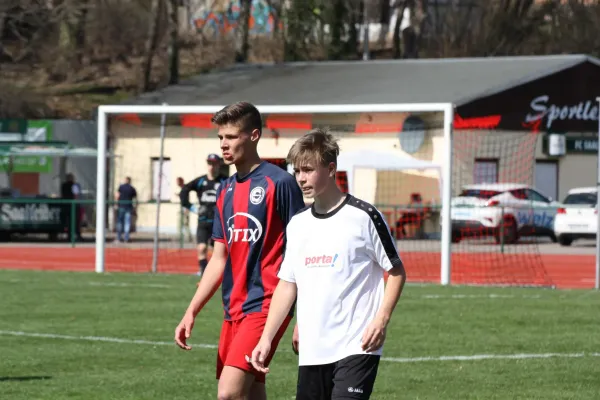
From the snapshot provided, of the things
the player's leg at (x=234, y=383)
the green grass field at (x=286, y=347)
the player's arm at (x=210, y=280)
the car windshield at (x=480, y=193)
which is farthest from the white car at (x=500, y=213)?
the player's leg at (x=234, y=383)

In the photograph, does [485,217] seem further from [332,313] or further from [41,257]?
[332,313]

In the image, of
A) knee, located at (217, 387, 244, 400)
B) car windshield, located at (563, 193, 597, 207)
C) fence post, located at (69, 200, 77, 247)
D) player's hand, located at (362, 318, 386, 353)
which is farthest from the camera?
car windshield, located at (563, 193, 597, 207)

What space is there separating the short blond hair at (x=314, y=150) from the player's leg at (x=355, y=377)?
93cm

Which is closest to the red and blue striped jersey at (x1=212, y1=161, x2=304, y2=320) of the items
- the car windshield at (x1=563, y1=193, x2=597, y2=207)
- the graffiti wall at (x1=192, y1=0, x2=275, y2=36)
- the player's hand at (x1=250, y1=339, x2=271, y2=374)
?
the player's hand at (x1=250, y1=339, x2=271, y2=374)

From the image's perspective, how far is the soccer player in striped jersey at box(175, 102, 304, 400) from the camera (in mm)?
7328

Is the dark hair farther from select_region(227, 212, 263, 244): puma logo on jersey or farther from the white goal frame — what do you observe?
the white goal frame

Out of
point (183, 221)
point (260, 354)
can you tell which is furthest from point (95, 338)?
→ point (183, 221)

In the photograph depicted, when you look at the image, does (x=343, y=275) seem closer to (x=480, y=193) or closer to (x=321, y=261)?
(x=321, y=261)

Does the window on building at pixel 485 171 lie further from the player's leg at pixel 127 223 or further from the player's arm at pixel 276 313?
the player's arm at pixel 276 313

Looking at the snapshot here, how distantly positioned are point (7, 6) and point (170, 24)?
275 inches

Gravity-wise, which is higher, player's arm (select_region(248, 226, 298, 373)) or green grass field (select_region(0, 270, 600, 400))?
player's arm (select_region(248, 226, 298, 373))

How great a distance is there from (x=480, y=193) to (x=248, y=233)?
2498 cm

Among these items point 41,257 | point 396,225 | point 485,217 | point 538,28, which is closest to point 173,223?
point 41,257

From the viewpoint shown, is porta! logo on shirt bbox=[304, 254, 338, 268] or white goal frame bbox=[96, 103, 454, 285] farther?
white goal frame bbox=[96, 103, 454, 285]
